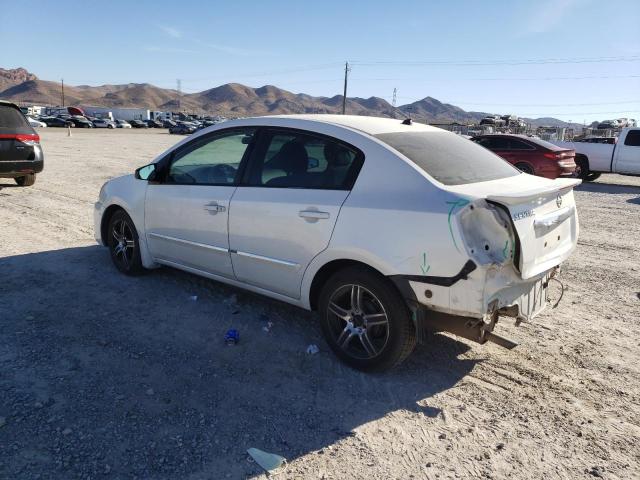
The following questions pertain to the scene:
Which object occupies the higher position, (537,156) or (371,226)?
(537,156)

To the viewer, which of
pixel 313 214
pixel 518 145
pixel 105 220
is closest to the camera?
pixel 313 214

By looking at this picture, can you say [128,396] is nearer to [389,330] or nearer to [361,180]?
[389,330]

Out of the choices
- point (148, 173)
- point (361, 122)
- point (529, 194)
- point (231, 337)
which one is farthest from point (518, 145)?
point (231, 337)

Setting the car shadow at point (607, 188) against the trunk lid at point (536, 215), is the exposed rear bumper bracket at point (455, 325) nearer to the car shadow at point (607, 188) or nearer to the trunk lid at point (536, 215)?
the trunk lid at point (536, 215)

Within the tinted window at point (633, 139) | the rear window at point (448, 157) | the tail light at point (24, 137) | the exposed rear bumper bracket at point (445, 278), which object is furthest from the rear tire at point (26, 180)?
the tinted window at point (633, 139)

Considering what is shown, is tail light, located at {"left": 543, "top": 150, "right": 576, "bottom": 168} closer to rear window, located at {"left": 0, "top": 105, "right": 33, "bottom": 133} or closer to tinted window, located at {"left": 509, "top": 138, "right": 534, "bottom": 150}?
tinted window, located at {"left": 509, "top": 138, "right": 534, "bottom": 150}

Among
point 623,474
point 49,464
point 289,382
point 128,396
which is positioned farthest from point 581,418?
point 49,464

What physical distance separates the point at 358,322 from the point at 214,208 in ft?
5.45

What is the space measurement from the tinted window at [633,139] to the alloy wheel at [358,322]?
51.1 ft

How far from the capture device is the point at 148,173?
516cm

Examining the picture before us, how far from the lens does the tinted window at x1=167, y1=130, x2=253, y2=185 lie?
14.6 ft

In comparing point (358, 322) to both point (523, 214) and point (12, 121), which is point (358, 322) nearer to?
point (523, 214)

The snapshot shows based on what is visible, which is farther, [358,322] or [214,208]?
[214,208]

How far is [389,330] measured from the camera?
3.43 m
